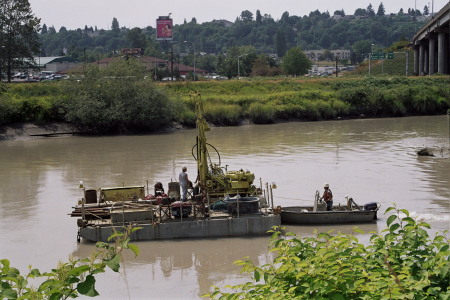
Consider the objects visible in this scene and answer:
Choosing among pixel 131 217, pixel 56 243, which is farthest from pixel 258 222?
pixel 56 243

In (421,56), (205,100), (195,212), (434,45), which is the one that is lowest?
(195,212)

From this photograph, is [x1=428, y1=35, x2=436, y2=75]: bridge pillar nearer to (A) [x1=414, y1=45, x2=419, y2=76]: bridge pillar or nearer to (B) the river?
(A) [x1=414, y1=45, x2=419, y2=76]: bridge pillar

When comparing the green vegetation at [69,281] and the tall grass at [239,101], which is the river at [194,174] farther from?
the green vegetation at [69,281]

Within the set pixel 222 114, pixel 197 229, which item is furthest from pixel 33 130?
pixel 197 229

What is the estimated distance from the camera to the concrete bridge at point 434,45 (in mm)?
98181

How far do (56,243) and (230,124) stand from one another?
46253 mm

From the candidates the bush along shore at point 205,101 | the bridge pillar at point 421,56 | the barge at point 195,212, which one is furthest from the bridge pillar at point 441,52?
the barge at point 195,212

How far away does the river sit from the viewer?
22016mm

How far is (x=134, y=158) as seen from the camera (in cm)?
4709

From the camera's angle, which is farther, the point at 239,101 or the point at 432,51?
the point at 432,51

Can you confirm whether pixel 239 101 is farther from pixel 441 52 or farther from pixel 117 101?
pixel 441 52

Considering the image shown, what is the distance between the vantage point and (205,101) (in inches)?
2852

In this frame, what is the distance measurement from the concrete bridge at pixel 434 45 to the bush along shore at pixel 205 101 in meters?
9.05

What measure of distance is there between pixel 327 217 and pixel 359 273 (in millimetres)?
18379
